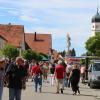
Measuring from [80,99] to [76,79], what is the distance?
10.1 ft

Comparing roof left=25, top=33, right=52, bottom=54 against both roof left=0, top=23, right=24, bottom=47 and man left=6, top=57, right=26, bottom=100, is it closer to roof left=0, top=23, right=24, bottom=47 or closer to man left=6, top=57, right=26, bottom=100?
roof left=0, top=23, right=24, bottom=47

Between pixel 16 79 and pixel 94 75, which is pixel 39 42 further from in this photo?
pixel 16 79

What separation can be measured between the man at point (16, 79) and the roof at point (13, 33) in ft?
328

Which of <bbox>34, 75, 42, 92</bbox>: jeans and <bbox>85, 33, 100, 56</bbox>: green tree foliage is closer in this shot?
<bbox>34, 75, 42, 92</bbox>: jeans

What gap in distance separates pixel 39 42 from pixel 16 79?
12239 centimetres

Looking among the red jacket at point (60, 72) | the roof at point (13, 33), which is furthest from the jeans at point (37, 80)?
the roof at point (13, 33)

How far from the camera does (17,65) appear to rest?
15.8m

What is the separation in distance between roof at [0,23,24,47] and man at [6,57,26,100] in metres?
99.9

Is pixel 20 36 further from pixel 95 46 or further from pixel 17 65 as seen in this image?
pixel 17 65

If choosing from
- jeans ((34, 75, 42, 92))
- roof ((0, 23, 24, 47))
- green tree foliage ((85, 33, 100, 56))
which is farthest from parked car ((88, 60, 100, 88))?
green tree foliage ((85, 33, 100, 56))

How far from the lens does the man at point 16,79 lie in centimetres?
1572

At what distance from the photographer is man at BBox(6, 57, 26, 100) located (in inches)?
619

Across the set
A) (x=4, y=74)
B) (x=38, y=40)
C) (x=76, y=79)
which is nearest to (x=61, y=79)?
(x=76, y=79)

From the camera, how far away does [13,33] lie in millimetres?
117875
